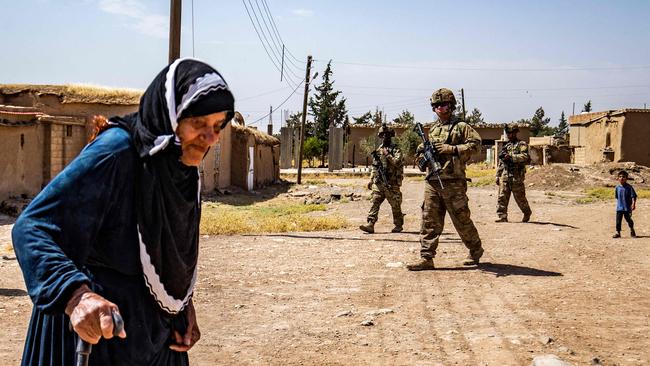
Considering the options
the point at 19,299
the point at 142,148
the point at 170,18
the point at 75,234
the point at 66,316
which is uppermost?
the point at 170,18

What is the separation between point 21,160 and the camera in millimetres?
15422

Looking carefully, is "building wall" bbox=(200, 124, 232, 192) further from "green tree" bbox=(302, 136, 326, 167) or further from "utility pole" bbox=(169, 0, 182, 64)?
"green tree" bbox=(302, 136, 326, 167)

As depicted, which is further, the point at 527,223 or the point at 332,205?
the point at 332,205

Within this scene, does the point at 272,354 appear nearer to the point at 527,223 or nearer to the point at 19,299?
the point at 19,299

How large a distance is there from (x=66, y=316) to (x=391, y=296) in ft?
16.0

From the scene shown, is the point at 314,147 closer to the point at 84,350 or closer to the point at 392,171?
the point at 392,171

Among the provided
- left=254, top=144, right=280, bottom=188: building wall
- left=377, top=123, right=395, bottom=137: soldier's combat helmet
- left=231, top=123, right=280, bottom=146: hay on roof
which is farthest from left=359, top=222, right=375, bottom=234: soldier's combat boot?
left=254, top=144, right=280, bottom=188: building wall

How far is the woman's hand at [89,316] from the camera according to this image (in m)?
1.88

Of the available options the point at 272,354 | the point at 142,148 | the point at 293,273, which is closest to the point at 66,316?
the point at 142,148

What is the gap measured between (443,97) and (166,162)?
6008mm

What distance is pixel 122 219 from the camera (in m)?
2.12

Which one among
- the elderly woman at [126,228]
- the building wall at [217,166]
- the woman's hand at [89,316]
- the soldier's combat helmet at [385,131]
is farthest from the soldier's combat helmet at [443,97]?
the building wall at [217,166]

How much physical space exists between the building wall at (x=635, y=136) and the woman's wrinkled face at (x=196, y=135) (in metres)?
31.1

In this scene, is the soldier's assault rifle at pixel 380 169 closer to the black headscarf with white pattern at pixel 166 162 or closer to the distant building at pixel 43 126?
the distant building at pixel 43 126
